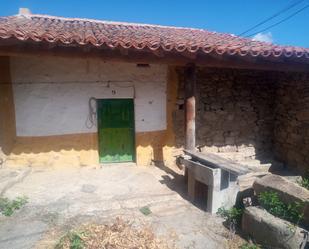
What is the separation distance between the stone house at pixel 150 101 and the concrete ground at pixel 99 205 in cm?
66

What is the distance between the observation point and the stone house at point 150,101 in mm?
5727

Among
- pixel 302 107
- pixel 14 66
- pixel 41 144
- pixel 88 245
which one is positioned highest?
pixel 14 66

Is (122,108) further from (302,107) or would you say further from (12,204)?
(302,107)

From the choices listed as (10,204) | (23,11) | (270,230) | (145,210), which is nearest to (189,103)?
(145,210)

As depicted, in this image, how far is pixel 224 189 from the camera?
4.69 m

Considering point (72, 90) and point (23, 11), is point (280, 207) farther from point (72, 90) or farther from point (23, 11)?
point (23, 11)

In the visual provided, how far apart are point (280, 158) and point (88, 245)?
6322 millimetres

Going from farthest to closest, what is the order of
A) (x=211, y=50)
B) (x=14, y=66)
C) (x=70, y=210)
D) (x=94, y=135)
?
(x=94, y=135) → (x=14, y=66) → (x=211, y=50) → (x=70, y=210)

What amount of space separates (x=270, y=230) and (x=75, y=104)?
4.87m

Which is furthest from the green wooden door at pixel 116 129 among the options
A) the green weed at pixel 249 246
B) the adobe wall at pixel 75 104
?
the green weed at pixel 249 246

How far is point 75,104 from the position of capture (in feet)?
21.5

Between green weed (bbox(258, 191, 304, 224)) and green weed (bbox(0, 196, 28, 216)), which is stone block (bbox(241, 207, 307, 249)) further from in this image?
green weed (bbox(0, 196, 28, 216))

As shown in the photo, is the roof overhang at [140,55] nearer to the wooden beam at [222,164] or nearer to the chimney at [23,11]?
the wooden beam at [222,164]

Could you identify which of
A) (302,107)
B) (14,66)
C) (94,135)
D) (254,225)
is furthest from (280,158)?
(14,66)
